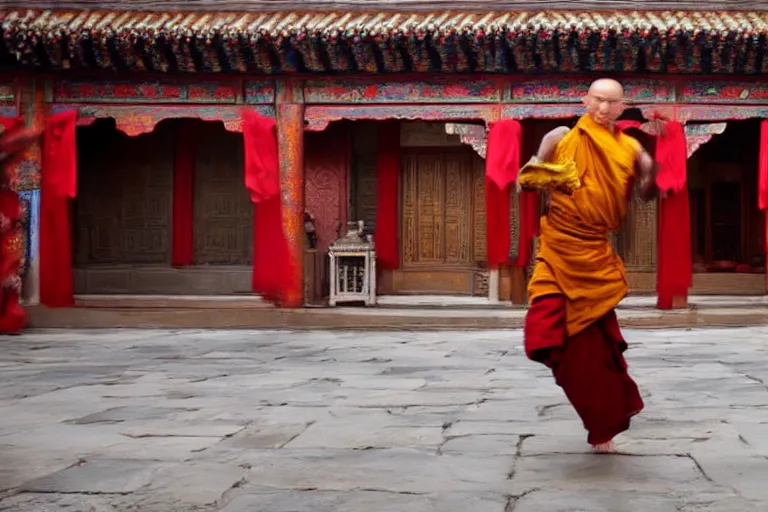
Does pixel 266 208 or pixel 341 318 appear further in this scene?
pixel 266 208

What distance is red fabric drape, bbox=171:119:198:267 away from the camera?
512 inches

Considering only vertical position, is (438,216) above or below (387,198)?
below

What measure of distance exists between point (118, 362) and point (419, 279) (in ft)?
18.9

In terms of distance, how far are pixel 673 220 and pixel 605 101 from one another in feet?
21.7

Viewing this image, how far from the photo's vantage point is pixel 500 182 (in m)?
Result: 10.7

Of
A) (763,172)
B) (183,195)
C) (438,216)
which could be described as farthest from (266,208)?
(763,172)

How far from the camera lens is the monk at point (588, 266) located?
4094 mm

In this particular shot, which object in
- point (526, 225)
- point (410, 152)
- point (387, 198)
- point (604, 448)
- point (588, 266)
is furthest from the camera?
point (410, 152)

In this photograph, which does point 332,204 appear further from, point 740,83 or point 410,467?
point 410,467

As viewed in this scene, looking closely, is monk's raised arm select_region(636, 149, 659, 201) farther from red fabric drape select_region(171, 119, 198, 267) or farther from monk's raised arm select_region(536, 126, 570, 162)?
red fabric drape select_region(171, 119, 198, 267)

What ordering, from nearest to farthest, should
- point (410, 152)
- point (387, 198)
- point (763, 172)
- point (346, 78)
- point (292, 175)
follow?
point (763, 172), point (292, 175), point (346, 78), point (387, 198), point (410, 152)

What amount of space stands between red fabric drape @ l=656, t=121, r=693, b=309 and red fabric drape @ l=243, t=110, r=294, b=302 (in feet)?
11.7

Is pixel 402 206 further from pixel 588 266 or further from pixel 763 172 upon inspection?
pixel 588 266

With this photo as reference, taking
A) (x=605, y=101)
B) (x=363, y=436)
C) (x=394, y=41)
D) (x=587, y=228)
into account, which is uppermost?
(x=394, y=41)
